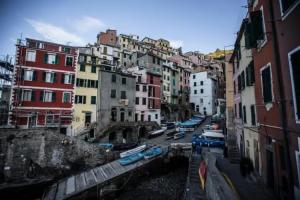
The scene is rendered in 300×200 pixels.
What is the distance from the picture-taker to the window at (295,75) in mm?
7734

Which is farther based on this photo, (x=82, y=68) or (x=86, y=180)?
(x=82, y=68)

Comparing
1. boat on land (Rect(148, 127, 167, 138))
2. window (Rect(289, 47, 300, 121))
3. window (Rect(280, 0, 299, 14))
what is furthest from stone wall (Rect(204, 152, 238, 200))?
boat on land (Rect(148, 127, 167, 138))

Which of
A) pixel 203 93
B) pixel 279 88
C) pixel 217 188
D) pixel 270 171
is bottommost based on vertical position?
pixel 217 188

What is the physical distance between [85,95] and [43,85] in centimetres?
725

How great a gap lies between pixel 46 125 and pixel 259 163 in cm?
3063

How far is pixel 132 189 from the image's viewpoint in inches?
858

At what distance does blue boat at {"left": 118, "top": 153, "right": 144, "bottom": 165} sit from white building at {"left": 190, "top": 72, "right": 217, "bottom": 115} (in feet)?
139

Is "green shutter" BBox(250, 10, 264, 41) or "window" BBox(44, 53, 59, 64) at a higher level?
"window" BBox(44, 53, 59, 64)

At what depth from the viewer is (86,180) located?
2144 cm

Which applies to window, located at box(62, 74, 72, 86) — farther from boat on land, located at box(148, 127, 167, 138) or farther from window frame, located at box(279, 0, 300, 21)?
window frame, located at box(279, 0, 300, 21)

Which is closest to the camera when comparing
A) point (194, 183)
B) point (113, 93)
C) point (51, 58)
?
point (194, 183)

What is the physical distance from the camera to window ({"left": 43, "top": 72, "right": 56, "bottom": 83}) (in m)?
31.6

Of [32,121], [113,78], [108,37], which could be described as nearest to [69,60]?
[113,78]

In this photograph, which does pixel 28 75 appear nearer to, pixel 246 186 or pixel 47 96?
pixel 47 96
